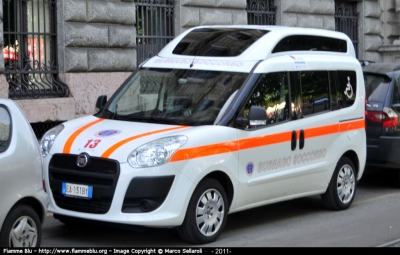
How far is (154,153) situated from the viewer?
7.14m

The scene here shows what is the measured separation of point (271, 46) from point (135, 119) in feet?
5.45

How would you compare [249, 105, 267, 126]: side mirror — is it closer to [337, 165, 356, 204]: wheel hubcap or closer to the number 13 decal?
the number 13 decal

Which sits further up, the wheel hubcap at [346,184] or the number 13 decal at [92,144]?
the number 13 decal at [92,144]

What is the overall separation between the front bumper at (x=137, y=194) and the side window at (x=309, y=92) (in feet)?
6.66

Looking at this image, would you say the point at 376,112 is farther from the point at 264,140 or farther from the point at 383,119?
the point at 264,140

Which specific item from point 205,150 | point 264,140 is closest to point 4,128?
point 205,150

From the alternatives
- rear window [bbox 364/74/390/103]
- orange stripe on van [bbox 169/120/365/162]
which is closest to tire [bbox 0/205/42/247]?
orange stripe on van [bbox 169/120/365/162]

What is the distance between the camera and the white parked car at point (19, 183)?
242 inches

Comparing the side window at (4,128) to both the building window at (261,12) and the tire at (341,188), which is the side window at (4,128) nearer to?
the tire at (341,188)

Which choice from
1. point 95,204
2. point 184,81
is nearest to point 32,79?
point 184,81

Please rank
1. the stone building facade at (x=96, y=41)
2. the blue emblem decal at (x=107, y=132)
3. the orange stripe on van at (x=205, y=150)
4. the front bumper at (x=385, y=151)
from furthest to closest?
the stone building facade at (x=96, y=41) → the front bumper at (x=385, y=151) → the blue emblem decal at (x=107, y=132) → the orange stripe on van at (x=205, y=150)

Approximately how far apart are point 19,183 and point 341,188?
449 centimetres

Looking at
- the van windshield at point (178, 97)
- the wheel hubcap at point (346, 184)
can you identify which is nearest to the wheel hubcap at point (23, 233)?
the van windshield at point (178, 97)

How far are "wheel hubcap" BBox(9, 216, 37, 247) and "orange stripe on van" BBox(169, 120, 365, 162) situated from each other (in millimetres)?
1404
